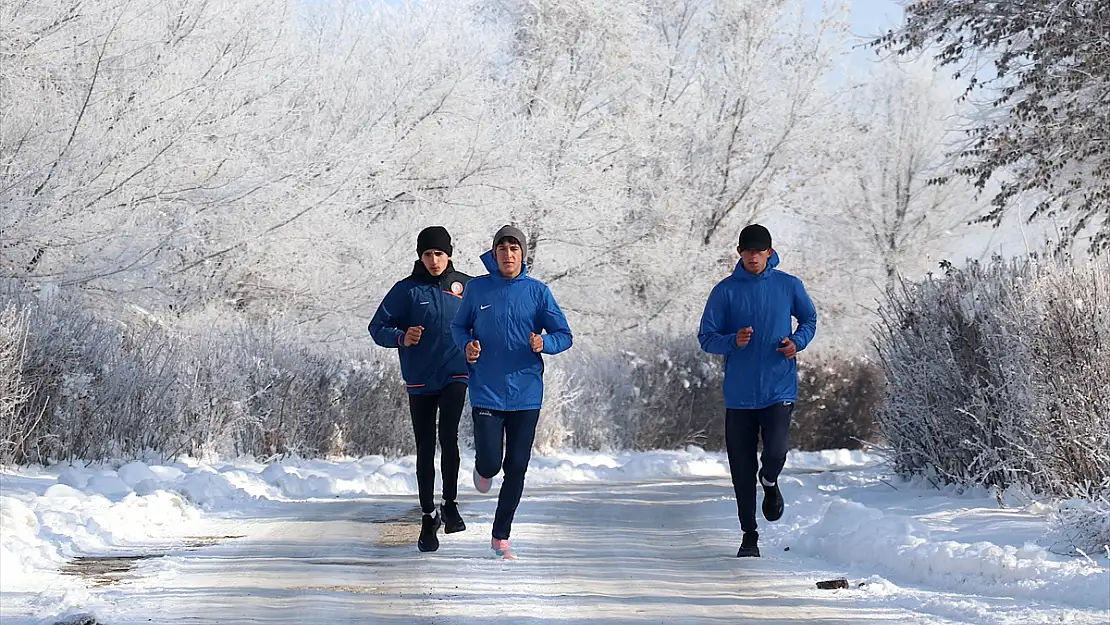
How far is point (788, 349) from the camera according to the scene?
→ 834 centimetres

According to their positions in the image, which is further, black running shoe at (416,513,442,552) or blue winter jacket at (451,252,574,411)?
black running shoe at (416,513,442,552)

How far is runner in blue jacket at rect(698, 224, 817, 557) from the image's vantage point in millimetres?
8438

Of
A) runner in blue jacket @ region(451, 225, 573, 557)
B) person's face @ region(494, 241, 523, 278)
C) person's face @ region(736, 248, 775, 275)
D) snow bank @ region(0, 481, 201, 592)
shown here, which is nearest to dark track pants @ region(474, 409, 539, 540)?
runner in blue jacket @ region(451, 225, 573, 557)

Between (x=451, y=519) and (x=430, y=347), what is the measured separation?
3.69 ft

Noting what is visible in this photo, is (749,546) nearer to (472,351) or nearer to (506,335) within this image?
(506,335)

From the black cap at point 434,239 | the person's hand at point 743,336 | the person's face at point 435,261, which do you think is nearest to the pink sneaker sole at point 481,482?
the person's face at point 435,261

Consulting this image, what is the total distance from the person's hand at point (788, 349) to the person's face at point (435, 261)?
6.83ft

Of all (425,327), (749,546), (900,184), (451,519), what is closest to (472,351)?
(425,327)

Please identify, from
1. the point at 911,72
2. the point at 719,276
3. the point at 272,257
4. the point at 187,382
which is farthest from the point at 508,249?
the point at 911,72

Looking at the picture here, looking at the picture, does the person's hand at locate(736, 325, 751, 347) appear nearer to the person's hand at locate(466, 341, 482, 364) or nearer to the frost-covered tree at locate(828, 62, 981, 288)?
the person's hand at locate(466, 341, 482, 364)

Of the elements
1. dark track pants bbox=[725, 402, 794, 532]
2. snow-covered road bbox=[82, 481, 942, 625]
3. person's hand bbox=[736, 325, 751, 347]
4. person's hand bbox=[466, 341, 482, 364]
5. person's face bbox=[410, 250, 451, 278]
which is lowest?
snow-covered road bbox=[82, 481, 942, 625]

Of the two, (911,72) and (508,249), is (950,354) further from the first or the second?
(911,72)

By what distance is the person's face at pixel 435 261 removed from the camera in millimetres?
8930

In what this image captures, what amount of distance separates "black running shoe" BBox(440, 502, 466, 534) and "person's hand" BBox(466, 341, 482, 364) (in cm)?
137
